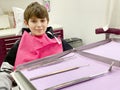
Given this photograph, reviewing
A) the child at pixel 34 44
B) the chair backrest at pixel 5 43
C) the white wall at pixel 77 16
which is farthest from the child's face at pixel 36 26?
the white wall at pixel 77 16

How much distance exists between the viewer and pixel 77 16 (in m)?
3.12

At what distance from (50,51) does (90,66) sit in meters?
0.37

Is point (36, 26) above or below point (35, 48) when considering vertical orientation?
above

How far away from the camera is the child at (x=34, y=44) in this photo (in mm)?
1155

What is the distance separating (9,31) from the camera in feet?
8.14

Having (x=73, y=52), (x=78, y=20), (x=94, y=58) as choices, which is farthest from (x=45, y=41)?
(x=78, y=20)

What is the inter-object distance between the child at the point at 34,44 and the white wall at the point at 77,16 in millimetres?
1499

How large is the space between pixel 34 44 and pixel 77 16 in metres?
2.01

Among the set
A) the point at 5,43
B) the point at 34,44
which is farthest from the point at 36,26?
the point at 5,43

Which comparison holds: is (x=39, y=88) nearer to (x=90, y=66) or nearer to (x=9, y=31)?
A: (x=90, y=66)

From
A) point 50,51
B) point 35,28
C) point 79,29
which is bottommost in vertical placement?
point 79,29

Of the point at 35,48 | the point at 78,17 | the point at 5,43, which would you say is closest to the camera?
the point at 35,48

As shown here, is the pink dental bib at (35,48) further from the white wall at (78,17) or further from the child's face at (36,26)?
the white wall at (78,17)

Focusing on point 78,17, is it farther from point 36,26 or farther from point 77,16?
point 36,26
